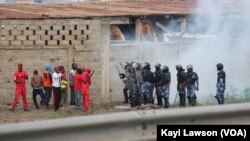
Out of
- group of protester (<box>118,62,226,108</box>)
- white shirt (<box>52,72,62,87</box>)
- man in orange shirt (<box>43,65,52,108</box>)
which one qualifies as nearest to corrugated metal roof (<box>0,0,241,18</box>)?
man in orange shirt (<box>43,65,52,108</box>)

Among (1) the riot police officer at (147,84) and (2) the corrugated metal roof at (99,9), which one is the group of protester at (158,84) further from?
(2) the corrugated metal roof at (99,9)

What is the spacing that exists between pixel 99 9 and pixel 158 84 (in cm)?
467

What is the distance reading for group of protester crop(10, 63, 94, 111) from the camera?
550 inches

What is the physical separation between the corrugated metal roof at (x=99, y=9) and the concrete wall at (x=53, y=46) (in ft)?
1.17

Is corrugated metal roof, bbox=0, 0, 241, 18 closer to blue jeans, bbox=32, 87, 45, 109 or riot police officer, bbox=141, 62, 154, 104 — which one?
riot police officer, bbox=141, 62, 154, 104

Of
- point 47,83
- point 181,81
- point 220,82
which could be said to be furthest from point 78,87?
point 220,82

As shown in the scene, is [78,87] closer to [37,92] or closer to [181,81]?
[37,92]

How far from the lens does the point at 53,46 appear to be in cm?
1559

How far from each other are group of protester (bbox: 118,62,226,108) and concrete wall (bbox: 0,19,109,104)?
1162mm

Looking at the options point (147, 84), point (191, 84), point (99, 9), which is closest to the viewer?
point (191, 84)

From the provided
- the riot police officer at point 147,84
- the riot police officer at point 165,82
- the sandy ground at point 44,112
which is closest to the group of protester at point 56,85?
the sandy ground at point 44,112

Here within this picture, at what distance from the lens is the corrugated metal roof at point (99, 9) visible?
16141 millimetres

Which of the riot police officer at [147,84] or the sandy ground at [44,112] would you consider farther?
the riot police officer at [147,84]

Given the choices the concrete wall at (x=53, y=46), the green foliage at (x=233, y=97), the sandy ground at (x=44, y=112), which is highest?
the concrete wall at (x=53, y=46)
